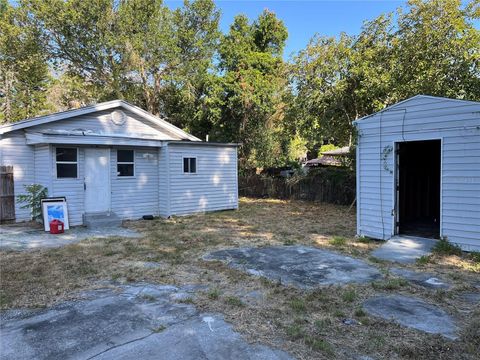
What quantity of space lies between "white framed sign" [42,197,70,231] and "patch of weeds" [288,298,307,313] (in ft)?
23.1

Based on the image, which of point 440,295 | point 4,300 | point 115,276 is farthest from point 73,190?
point 440,295

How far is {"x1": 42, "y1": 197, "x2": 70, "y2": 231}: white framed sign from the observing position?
8766 millimetres

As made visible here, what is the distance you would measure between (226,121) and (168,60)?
4.41 meters

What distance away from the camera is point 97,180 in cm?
1004

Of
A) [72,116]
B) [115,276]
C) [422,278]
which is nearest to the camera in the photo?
[422,278]

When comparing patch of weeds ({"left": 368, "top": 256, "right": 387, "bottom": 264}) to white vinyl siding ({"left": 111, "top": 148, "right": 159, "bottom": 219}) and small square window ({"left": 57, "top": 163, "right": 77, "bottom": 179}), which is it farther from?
small square window ({"left": 57, "top": 163, "right": 77, "bottom": 179})

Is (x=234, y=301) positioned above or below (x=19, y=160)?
below

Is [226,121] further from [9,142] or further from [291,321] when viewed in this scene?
[291,321]

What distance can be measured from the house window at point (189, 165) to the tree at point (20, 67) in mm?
12112

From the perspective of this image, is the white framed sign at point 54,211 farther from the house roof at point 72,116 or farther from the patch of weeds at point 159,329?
the patch of weeds at point 159,329

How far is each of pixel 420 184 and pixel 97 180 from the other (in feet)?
30.1

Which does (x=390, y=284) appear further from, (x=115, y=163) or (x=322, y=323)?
(x=115, y=163)

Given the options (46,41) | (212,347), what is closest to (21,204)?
(212,347)

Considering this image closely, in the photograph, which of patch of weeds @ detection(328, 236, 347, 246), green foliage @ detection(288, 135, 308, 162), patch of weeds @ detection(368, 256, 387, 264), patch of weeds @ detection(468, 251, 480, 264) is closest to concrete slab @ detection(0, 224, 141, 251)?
patch of weeds @ detection(328, 236, 347, 246)
